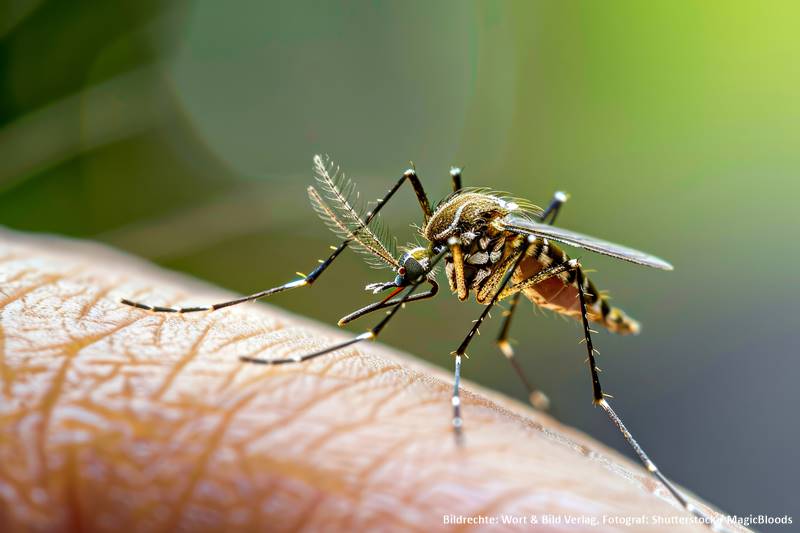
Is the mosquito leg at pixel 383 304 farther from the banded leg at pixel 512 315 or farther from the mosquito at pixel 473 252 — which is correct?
the banded leg at pixel 512 315

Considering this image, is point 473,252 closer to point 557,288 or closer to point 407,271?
point 407,271

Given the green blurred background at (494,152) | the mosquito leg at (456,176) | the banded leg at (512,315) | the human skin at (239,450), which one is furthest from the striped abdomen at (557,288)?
the green blurred background at (494,152)

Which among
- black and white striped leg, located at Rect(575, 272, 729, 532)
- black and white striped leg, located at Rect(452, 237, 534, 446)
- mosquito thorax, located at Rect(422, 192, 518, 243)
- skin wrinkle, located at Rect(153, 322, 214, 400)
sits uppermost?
mosquito thorax, located at Rect(422, 192, 518, 243)

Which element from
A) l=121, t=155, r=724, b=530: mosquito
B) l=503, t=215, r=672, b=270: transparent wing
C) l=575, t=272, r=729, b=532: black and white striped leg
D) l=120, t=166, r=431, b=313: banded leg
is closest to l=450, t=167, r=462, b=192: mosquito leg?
l=121, t=155, r=724, b=530: mosquito

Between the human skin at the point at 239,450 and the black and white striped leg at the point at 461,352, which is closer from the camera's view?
the human skin at the point at 239,450

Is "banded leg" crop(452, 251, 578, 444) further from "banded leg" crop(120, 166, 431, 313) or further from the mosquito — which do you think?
"banded leg" crop(120, 166, 431, 313)

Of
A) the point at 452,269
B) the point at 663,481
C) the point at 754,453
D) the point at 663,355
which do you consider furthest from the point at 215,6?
the point at 754,453

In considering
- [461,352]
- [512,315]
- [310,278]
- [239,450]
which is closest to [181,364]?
[239,450]
